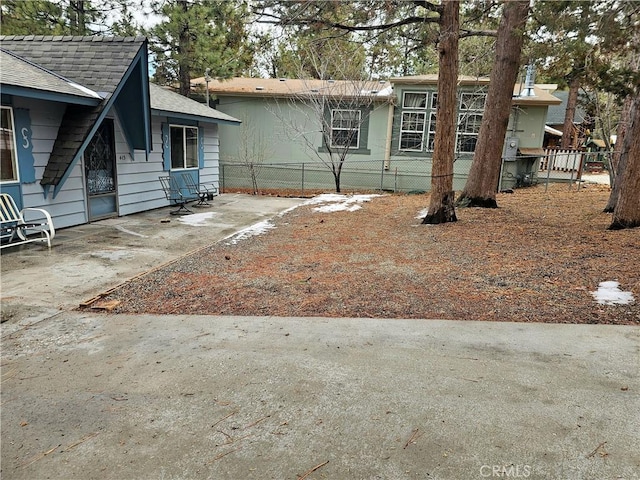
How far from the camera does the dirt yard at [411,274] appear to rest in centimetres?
412

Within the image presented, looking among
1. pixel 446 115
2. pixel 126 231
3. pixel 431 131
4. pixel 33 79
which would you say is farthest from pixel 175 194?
pixel 431 131

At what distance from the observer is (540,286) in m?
4.63

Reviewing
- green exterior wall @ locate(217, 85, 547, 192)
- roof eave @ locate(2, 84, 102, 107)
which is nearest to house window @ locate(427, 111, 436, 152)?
green exterior wall @ locate(217, 85, 547, 192)

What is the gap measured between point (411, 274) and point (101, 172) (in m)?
7.03

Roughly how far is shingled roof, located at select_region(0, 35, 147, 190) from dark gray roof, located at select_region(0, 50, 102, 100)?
0.08 m

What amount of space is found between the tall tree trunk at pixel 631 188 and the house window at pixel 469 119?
9077mm

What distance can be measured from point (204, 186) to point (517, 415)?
1183 centimetres

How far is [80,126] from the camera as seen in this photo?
726 centimetres

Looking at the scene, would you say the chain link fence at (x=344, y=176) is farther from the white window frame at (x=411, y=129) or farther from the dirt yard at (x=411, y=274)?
the dirt yard at (x=411, y=274)

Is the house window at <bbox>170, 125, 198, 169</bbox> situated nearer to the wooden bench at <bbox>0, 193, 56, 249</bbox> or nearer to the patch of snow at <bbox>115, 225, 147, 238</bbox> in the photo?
the patch of snow at <bbox>115, 225, 147, 238</bbox>

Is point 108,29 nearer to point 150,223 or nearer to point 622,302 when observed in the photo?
point 150,223

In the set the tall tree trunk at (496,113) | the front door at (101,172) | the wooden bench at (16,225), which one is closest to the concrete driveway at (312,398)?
the wooden bench at (16,225)

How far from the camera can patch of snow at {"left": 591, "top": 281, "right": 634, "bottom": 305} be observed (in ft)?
13.4

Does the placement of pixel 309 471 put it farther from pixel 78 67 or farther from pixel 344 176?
pixel 344 176
